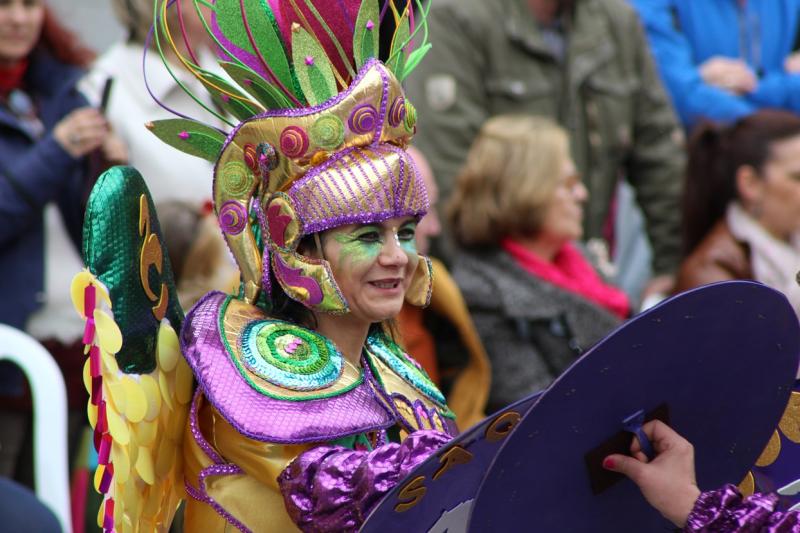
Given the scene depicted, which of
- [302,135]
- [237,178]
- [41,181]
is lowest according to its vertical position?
[41,181]

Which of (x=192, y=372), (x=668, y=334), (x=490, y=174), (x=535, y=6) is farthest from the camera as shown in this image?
(x=535, y=6)

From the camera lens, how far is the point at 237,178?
9.88 feet

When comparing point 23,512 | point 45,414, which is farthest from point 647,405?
point 45,414

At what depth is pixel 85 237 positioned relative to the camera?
112 inches

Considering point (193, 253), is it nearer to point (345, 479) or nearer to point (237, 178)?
point (237, 178)

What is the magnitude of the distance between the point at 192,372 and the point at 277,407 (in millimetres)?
285

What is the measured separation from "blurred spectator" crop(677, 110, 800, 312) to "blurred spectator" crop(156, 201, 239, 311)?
1686mm

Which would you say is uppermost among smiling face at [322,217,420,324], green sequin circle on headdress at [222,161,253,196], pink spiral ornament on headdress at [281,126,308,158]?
pink spiral ornament on headdress at [281,126,308,158]

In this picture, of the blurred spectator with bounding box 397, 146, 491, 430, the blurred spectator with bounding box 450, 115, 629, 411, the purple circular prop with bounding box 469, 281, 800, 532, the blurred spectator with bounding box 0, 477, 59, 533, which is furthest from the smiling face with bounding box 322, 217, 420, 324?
the blurred spectator with bounding box 450, 115, 629, 411

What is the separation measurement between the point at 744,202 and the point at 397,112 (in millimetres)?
2710

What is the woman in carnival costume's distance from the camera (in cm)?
283

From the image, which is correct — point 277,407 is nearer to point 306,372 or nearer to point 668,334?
point 306,372

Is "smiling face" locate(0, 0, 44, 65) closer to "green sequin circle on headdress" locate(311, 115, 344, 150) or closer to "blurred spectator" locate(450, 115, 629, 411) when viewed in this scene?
"blurred spectator" locate(450, 115, 629, 411)

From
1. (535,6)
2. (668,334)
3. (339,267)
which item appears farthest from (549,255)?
(668,334)
